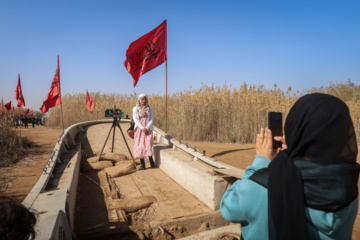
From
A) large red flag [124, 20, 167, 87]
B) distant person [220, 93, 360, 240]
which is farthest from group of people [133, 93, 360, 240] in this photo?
large red flag [124, 20, 167, 87]

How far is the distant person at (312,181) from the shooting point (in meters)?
0.89

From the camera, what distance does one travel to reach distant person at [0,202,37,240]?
3.74 feet

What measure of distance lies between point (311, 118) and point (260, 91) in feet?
35.2

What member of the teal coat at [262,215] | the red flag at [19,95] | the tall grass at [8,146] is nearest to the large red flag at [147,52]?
the tall grass at [8,146]

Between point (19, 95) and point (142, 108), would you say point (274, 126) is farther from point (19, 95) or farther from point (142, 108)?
point (19, 95)

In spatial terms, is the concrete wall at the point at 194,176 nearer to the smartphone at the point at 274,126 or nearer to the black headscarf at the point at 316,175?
the smartphone at the point at 274,126

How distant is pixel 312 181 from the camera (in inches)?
35.5

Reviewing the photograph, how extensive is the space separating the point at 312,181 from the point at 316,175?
29mm

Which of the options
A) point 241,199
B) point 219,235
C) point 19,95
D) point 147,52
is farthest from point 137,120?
point 19,95

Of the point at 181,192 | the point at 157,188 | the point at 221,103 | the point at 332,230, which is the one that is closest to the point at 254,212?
the point at 332,230

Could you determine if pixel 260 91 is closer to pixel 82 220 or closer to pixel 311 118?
pixel 82 220

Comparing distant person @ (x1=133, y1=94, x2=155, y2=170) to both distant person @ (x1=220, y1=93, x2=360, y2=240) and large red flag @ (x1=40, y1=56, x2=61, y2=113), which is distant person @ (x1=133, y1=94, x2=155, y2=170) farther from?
distant person @ (x1=220, y1=93, x2=360, y2=240)

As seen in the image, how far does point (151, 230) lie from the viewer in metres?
2.75

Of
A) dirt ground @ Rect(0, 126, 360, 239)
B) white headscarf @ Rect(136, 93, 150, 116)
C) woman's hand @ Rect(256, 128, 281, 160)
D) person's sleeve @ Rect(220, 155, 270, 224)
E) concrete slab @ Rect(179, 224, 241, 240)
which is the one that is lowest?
dirt ground @ Rect(0, 126, 360, 239)
